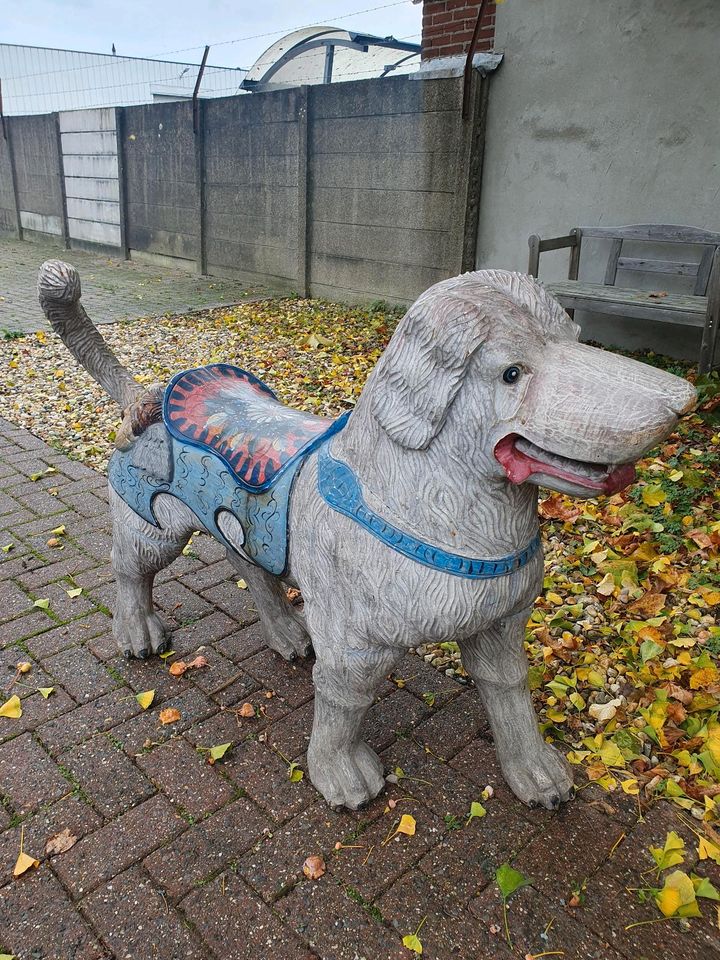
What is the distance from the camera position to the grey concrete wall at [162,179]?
10.5m

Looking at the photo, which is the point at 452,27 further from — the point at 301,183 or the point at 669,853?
the point at 669,853

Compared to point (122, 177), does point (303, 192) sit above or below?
below

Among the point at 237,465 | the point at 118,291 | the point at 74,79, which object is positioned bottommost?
the point at 118,291

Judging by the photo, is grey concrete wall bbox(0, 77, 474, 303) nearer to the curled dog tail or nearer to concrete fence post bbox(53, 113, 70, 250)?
concrete fence post bbox(53, 113, 70, 250)

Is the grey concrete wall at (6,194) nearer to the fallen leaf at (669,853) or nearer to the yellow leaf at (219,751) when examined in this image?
the yellow leaf at (219,751)

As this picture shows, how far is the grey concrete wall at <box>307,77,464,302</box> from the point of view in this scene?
7222 millimetres

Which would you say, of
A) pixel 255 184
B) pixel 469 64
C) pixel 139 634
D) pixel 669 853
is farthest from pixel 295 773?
pixel 255 184

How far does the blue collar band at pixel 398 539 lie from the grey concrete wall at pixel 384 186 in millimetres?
6051

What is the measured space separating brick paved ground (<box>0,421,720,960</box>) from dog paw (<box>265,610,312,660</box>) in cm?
6

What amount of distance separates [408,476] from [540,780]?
3.80 feet

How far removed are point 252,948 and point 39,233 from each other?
16012 mm

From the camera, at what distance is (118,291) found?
10.1 meters

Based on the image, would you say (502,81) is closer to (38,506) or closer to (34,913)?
(38,506)

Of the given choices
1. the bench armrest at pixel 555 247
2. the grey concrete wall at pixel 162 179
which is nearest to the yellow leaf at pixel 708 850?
the bench armrest at pixel 555 247
